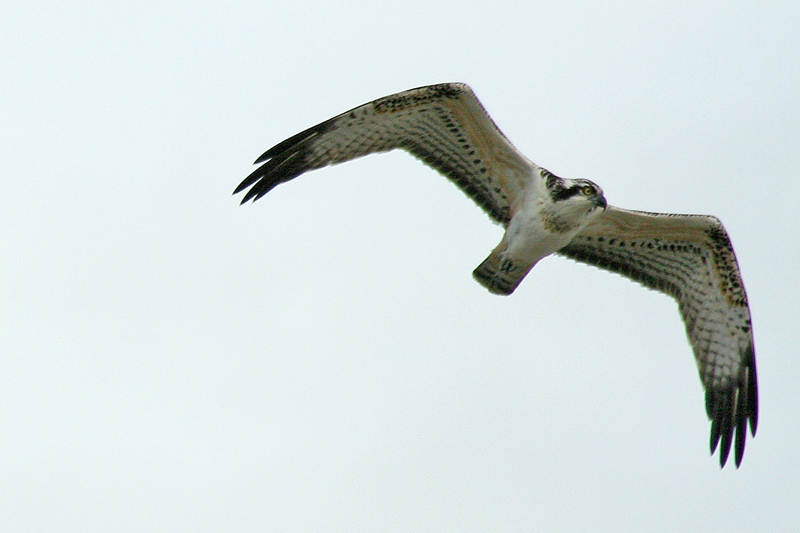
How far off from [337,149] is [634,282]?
11.0ft

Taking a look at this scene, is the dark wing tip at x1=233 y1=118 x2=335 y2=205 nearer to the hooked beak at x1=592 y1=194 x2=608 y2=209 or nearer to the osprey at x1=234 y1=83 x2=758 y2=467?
the osprey at x1=234 y1=83 x2=758 y2=467

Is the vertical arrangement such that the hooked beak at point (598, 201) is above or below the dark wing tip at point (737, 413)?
above

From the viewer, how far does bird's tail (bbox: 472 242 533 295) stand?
34.2 feet

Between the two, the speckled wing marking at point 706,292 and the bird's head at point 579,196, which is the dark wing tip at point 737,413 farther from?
the bird's head at point 579,196

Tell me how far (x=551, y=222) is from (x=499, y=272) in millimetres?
718

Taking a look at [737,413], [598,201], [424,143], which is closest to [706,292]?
[737,413]

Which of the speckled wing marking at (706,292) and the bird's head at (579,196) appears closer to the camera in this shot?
the bird's head at (579,196)

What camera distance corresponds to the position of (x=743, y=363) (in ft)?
36.3

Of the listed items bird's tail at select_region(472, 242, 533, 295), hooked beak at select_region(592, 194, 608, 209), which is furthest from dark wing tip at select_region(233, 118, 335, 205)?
hooked beak at select_region(592, 194, 608, 209)

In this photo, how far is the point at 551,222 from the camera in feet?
33.2

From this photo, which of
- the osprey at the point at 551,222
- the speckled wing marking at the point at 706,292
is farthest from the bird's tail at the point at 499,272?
the speckled wing marking at the point at 706,292

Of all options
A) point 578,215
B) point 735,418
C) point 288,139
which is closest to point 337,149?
point 288,139

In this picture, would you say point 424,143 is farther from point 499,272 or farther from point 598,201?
point 598,201

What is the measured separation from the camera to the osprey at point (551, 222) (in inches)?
397
